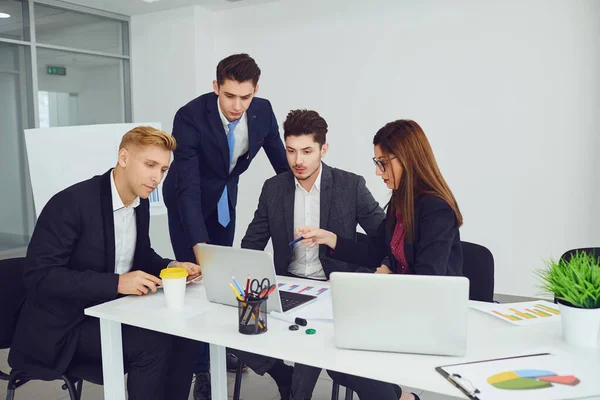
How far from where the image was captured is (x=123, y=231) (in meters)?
1.97

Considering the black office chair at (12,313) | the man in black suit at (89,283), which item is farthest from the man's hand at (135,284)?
the black office chair at (12,313)

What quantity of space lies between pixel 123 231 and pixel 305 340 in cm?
92

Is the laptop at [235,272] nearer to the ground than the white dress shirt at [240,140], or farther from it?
nearer to the ground

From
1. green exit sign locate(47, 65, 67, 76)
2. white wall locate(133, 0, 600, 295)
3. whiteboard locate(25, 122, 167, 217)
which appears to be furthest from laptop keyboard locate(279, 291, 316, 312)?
green exit sign locate(47, 65, 67, 76)

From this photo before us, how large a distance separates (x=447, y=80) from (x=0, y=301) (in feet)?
12.5

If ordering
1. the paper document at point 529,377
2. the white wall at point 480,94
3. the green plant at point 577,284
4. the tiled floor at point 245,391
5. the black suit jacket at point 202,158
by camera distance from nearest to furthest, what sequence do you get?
the paper document at point 529,377, the green plant at point 577,284, the black suit jacket at point 202,158, the tiled floor at point 245,391, the white wall at point 480,94

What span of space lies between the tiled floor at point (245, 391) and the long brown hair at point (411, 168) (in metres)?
1.21

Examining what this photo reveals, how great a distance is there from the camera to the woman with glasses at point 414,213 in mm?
1743

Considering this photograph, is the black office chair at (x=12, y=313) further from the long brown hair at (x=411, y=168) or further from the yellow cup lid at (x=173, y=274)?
the long brown hair at (x=411, y=168)

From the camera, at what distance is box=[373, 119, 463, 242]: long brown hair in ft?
5.99

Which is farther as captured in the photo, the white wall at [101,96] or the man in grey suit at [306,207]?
the white wall at [101,96]

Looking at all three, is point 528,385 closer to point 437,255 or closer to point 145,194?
point 437,255

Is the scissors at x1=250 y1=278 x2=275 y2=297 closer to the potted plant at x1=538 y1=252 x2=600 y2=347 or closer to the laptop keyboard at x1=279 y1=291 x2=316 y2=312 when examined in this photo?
the laptop keyboard at x1=279 y1=291 x2=316 y2=312

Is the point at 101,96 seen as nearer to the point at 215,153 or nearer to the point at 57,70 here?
the point at 57,70
